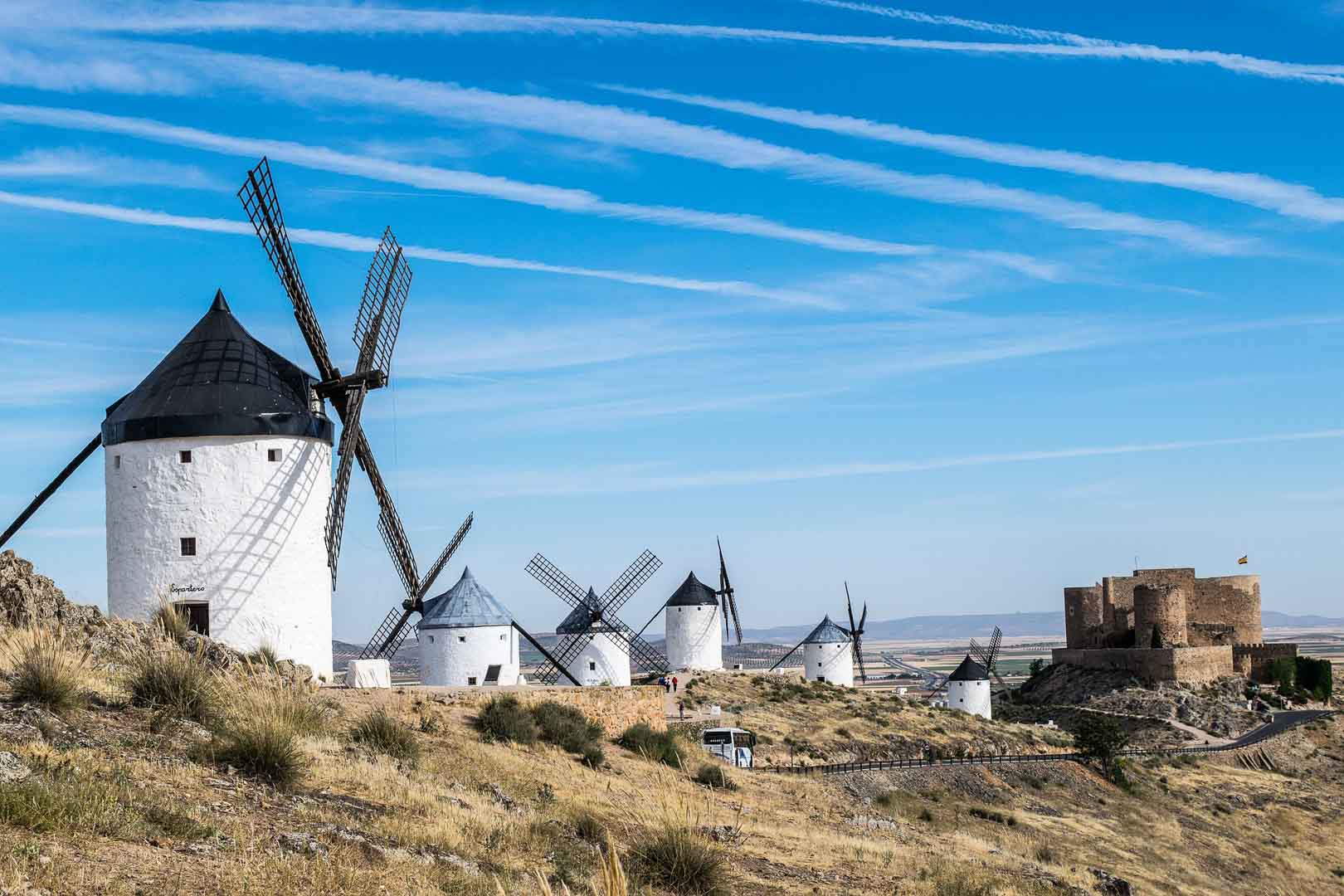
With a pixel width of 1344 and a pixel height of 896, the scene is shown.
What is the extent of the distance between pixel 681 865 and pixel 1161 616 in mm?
56602

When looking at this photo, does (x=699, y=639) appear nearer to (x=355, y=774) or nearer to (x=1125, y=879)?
(x=1125, y=879)

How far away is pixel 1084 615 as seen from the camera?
69.9 meters

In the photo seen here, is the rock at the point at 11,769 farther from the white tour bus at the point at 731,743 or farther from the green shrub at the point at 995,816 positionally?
the green shrub at the point at 995,816

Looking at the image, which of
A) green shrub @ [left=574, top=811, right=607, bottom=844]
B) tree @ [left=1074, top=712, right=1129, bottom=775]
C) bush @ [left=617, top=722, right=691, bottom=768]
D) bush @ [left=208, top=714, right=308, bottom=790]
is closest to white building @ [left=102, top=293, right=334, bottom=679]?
bush @ [left=617, top=722, right=691, bottom=768]

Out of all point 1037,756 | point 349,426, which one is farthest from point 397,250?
point 1037,756

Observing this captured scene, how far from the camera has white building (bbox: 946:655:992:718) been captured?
57.0 metres

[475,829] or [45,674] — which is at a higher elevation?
[45,674]

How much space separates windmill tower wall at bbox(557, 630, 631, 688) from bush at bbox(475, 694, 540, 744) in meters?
27.6

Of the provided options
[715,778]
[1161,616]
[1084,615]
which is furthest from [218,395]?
[1084,615]

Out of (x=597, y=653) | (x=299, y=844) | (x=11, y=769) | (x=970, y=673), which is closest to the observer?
(x=11, y=769)

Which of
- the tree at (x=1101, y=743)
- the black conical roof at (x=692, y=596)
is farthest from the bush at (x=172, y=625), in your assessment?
the black conical roof at (x=692, y=596)

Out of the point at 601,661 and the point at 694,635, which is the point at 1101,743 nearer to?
the point at 601,661

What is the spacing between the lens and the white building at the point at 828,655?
60250 mm

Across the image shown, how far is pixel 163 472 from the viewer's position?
2158 centimetres
